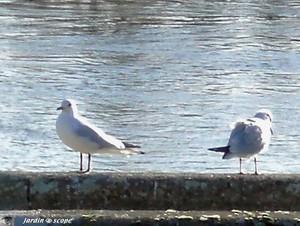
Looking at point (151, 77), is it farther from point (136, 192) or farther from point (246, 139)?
point (136, 192)

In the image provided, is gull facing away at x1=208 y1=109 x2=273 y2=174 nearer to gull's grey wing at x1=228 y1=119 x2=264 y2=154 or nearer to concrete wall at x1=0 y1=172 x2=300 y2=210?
gull's grey wing at x1=228 y1=119 x2=264 y2=154

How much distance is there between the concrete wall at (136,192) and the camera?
16.2 ft

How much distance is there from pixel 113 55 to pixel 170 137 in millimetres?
6714

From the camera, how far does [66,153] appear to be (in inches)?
418

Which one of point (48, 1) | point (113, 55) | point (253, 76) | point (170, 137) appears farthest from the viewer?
point (48, 1)

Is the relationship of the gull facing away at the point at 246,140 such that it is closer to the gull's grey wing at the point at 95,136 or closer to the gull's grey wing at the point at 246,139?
the gull's grey wing at the point at 246,139

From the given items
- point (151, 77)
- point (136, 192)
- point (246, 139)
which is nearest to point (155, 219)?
Result: point (136, 192)

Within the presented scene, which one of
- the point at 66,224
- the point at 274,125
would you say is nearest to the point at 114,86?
the point at 274,125

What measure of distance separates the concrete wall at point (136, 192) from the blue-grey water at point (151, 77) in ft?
15.6

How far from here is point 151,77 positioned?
15.9m

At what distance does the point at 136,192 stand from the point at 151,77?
11.0m

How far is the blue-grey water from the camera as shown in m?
10.8

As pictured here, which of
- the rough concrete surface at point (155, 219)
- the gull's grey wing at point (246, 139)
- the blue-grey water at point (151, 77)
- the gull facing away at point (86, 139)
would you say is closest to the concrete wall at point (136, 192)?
the rough concrete surface at point (155, 219)

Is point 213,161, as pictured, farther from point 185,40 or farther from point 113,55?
point 185,40
